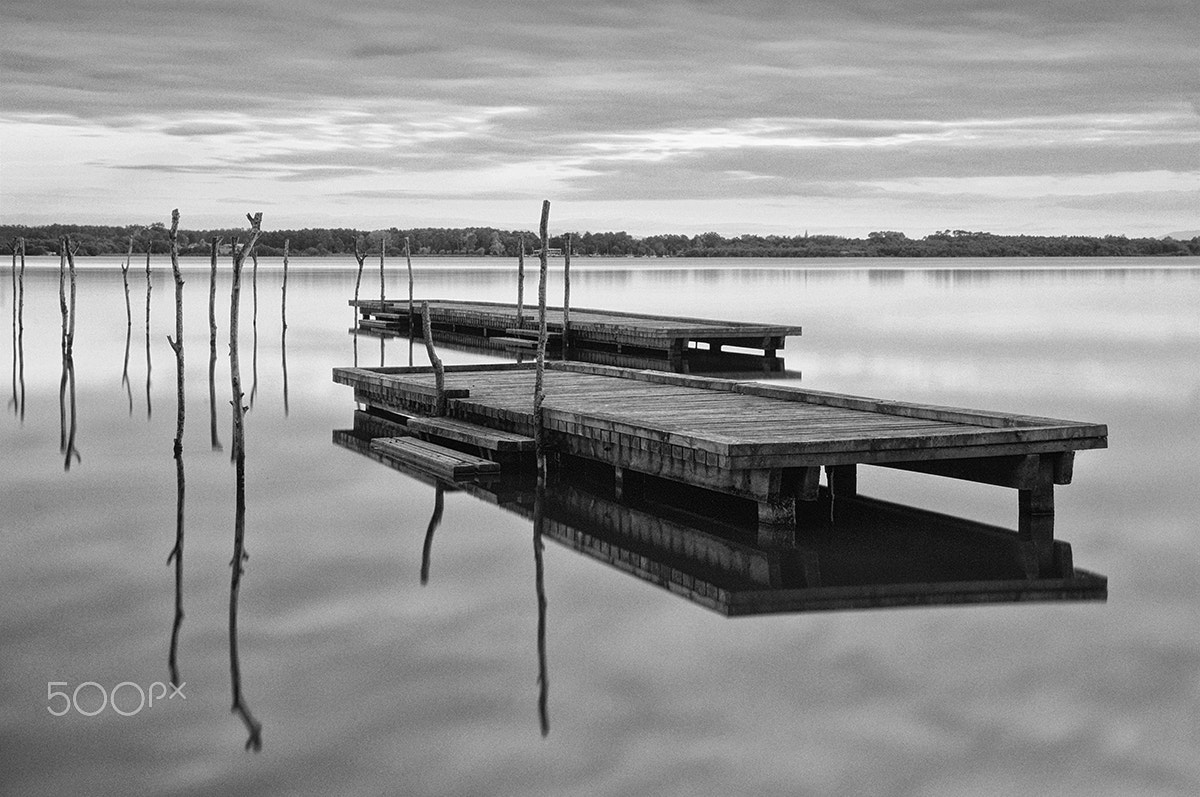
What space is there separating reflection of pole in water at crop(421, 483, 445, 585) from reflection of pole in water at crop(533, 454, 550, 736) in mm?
785

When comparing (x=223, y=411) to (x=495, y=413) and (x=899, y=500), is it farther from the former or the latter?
(x=899, y=500)

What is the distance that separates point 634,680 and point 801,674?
0.90 meters

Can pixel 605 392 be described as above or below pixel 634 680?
above

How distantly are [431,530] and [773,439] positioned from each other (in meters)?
2.89

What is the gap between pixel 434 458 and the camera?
14477 millimetres

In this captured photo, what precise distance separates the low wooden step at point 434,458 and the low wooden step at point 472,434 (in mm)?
138

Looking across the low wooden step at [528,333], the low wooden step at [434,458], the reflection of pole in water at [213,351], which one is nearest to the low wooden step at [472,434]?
the low wooden step at [434,458]

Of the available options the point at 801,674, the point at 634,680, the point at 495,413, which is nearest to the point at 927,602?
the point at 801,674

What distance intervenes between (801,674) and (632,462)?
4524 millimetres

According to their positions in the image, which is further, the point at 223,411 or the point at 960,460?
the point at 223,411

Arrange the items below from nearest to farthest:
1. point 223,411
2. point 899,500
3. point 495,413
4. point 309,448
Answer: point 899,500, point 495,413, point 309,448, point 223,411

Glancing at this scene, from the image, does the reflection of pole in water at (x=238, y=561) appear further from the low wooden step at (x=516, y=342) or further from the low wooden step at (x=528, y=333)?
the low wooden step at (x=528, y=333)

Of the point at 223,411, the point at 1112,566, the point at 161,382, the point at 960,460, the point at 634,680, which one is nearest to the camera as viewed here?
the point at 634,680

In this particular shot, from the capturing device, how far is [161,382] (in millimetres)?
24109
